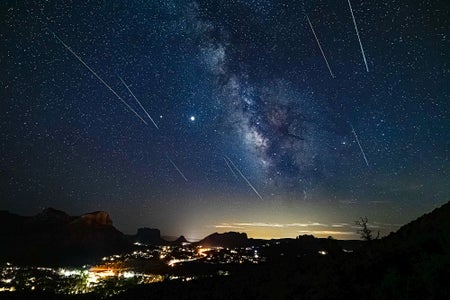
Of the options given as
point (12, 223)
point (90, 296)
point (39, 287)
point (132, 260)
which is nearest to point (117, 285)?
point (90, 296)

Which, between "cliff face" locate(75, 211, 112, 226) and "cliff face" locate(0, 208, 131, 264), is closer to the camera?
"cliff face" locate(0, 208, 131, 264)

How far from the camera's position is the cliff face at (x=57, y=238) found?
123m

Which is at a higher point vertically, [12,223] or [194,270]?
[12,223]

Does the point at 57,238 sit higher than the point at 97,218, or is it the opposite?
the point at 97,218

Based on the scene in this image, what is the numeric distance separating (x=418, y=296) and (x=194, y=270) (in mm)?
91188

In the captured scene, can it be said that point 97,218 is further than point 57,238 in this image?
Yes

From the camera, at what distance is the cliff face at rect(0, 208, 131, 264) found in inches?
4825

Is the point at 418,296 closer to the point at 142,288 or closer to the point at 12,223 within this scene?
the point at 142,288

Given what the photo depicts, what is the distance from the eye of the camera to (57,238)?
138 m

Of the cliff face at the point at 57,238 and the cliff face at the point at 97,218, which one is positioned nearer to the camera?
the cliff face at the point at 57,238

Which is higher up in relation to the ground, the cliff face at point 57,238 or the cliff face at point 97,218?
the cliff face at point 97,218

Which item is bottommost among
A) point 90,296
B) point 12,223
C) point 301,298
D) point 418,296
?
point 90,296

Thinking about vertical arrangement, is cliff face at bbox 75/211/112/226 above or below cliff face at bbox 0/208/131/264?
above

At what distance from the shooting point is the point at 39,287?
7156 cm
